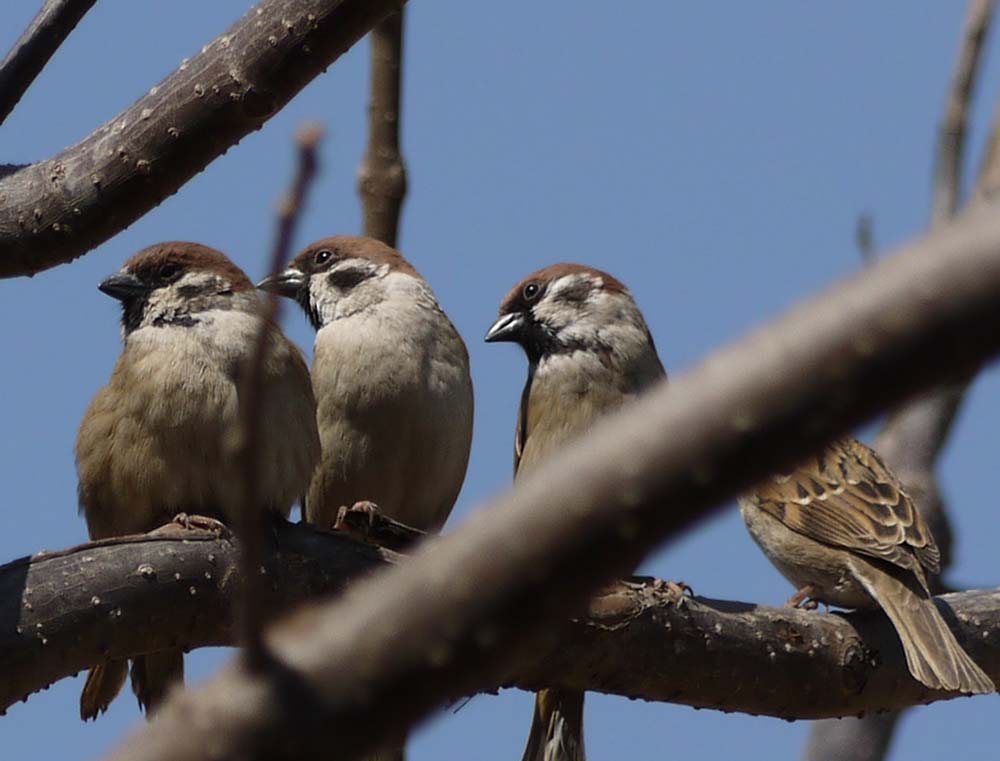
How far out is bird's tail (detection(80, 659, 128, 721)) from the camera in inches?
180

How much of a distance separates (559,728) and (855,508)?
5.51 ft

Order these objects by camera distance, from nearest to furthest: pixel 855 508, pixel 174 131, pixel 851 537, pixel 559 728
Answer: pixel 174 131, pixel 559 728, pixel 851 537, pixel 855 508

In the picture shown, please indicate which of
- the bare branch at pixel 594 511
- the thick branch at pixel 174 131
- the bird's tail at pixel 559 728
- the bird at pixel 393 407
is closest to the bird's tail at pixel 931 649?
the bird's tail at pixel 559 728

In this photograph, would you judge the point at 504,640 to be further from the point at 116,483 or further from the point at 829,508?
the point at 829,508

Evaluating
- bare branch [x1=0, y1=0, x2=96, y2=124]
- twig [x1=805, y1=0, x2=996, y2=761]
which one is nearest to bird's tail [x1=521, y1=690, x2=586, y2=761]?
twig [x1=805, y1=0, x2=996, y2=761]

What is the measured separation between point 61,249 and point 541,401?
2485 millimetres

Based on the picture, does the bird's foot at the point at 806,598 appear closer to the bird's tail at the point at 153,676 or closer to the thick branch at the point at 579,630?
the thick branch at the point at 579,630

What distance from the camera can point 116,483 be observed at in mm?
4902

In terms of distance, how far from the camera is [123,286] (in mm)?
5625

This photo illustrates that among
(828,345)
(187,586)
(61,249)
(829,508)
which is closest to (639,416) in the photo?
(828,345)

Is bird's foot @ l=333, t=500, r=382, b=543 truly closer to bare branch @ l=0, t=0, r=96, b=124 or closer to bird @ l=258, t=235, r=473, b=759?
bird @ l=258, t=235, r=473, b=759

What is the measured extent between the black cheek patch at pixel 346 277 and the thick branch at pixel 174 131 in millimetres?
2169

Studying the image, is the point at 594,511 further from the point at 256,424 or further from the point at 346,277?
the point at 346,277

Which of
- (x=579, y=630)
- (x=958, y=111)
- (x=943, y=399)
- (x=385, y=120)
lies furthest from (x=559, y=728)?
(x=958, y=111)
